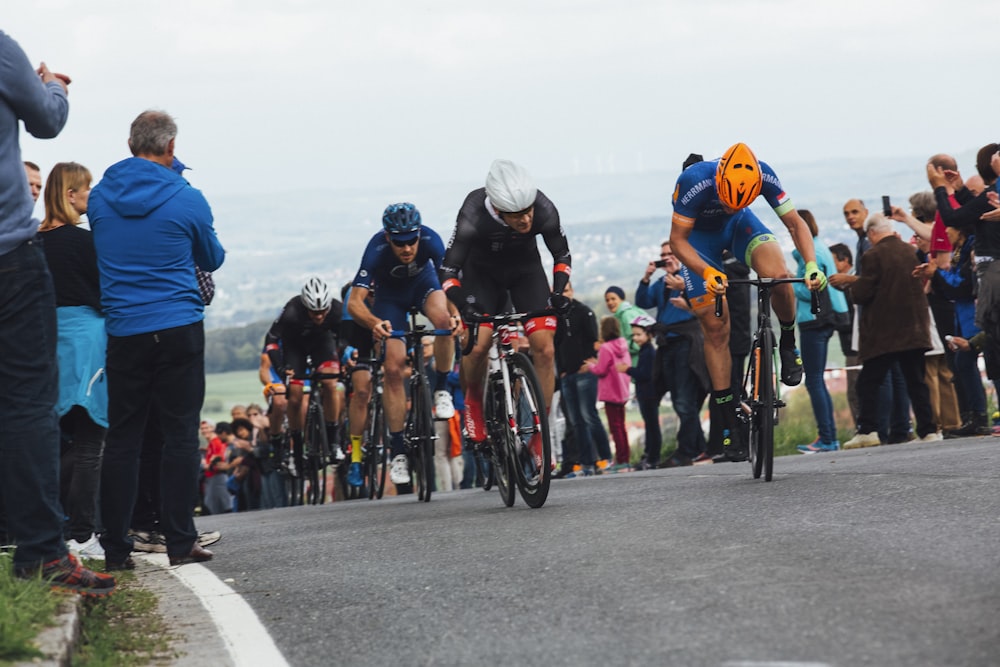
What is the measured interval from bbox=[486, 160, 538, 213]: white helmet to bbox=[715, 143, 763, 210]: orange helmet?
1.33 m

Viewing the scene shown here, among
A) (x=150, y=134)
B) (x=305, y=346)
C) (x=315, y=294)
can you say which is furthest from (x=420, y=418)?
(x=305, y=346)

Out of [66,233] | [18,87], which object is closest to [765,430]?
[66,233]

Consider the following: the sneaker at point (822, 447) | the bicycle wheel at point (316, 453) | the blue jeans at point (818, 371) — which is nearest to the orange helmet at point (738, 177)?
the blue jeans at point (818, 371)

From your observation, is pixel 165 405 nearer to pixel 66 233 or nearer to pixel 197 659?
pixel 66 233

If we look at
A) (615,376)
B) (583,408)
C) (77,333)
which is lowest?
(583,408)

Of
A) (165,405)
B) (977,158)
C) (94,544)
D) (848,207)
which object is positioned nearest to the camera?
(165,405)

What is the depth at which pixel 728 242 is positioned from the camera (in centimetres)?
1077

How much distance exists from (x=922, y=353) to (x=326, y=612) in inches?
378

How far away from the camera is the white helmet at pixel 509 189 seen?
32.6ft

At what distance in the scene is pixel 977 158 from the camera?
12.7 metres

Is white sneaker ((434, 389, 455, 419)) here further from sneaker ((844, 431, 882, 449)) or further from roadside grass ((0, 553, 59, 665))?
Answer: roadside grass ((0, 553, 59, 665))

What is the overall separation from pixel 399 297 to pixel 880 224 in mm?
4948

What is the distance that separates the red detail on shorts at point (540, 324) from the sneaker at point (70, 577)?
4.60m

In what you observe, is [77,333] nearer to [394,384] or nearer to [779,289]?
[779,289]
